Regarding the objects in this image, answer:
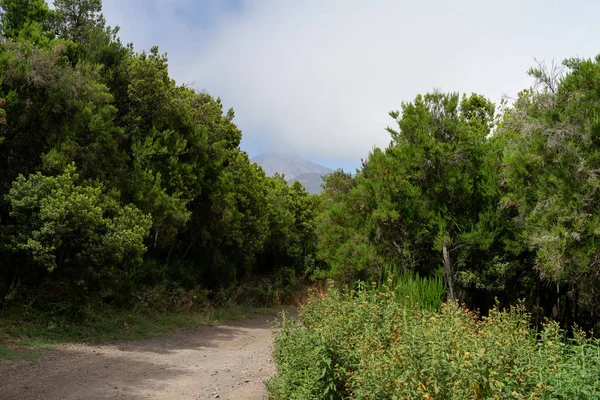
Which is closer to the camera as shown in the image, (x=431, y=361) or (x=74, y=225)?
(x=431, y=361)

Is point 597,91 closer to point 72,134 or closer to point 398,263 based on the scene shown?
point 398,263

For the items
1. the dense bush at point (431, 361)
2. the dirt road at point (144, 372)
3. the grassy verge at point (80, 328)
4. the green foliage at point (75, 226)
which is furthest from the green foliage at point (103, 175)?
the dense bush at point (431, 361)

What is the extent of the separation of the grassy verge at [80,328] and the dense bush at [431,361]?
6.49 metres

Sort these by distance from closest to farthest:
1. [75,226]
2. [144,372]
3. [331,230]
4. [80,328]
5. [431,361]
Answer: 1. [431,361]
2. [144,372]
3. [75,226]
4. [80,328]
5. [331,230]

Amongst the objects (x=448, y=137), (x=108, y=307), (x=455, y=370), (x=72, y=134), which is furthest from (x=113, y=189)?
(x=455, y=370)

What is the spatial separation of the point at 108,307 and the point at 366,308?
Answer: 10.4 meters

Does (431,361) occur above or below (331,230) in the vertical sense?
below

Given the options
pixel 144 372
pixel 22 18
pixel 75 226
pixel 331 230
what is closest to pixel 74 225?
pixel 75 226

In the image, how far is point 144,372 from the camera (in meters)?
8.10

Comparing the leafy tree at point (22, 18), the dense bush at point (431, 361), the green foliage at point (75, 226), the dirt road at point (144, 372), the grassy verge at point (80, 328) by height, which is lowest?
the dirt road at point (144, 372)

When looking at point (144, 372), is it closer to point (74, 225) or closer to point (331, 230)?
point (74, 225)

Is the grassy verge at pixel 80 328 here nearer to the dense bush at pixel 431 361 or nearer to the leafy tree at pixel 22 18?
Answer: the dense bush at pixel 431 361

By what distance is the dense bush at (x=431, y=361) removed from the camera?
2914 millimetres

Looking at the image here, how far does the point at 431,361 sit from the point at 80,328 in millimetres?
10447
